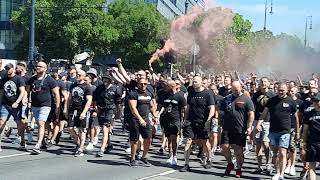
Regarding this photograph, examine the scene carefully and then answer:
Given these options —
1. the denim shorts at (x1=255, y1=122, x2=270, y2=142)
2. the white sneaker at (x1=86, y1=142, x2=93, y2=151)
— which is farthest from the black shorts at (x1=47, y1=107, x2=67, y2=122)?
the denim shorts at (x1=255, y1=122, x2=270, y2=142)

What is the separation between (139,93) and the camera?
38.0ft

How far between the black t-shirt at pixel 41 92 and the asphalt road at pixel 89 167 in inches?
42.4

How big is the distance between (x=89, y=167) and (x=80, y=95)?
2.27 metres

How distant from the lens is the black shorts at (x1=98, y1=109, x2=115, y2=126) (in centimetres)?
1268

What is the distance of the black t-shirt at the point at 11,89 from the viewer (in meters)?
12.6

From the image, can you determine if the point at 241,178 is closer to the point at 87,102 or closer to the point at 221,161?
the point at 221,161

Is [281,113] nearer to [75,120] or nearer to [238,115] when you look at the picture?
[238,115]

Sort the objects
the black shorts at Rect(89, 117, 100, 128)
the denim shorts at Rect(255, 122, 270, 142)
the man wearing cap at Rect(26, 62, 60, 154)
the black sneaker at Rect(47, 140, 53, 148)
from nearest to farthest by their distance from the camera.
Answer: the denim shorts at Rect(255, 122, 270, 142), the man wearing cap at Rect(26, 62, 60, 154), the black shorts at Rect(89, 117, 100, 128), the black sneaker at Rect(47, 140, 53, 148)

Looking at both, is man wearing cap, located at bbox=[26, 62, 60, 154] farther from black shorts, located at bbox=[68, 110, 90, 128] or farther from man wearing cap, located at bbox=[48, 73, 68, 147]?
man wearing cap, located at bbox=[48, 73, 68, 147]

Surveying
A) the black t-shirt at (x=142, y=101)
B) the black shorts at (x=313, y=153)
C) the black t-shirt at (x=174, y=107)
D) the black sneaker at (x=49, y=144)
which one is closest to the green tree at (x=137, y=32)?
the black sneaker at (x=49, y=144)

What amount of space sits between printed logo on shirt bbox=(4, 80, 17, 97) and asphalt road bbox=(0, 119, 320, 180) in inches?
48.2

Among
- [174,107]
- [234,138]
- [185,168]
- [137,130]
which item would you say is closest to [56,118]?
[137,130]

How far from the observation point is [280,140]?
1053 centimetres

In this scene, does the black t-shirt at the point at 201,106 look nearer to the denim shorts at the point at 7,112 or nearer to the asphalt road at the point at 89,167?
the asphalt road at the point at 89,167
